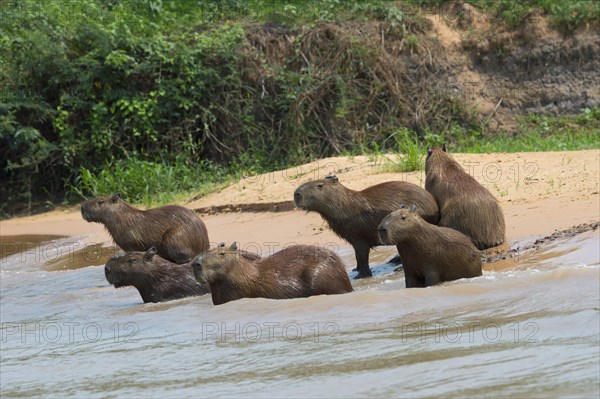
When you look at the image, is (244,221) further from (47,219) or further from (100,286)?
(47,219)

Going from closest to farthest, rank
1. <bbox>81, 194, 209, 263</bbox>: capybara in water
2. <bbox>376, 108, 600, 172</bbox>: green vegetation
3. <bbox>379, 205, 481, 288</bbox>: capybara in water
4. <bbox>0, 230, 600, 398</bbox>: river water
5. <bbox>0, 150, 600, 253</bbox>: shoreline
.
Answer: <bbox>0, 230, 600, 398</bbox>: river water → <bbox>379, 205, 481, 288</bbox>: capybara in water → <bbox>0, 150, 600, 253</bbox>: shoreline → <bbox>81, 194, 209, 263</bbox>: capybara in water → <bbox>376, 108, 600, 172</bbox>: green vegetation

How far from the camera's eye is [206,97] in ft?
50.5

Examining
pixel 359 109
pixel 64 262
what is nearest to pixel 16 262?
pixel 64 262

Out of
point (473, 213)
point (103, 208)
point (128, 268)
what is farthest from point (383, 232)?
point (103, 208)

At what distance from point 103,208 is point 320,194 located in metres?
2.41

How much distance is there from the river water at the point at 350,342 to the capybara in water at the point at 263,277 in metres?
0.15

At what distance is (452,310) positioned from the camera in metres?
6.42

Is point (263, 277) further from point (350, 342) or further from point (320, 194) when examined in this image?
point (350, 342)

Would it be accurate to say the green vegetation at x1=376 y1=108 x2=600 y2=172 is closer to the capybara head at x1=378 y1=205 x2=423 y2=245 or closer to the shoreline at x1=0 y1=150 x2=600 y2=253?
the shoreline at x1=0 y1=150 x2=600 y2=253

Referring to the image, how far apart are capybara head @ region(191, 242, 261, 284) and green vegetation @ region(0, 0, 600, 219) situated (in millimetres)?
7102

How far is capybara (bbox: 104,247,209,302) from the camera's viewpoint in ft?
28.2

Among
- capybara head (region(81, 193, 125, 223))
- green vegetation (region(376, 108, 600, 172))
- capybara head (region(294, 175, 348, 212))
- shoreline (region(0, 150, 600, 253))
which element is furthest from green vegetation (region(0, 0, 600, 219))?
capybara head (region(294, 175, 348, 212))

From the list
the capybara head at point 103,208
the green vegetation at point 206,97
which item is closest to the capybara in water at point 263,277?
the capybara head at point 103,208

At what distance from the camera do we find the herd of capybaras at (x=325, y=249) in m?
7.38
